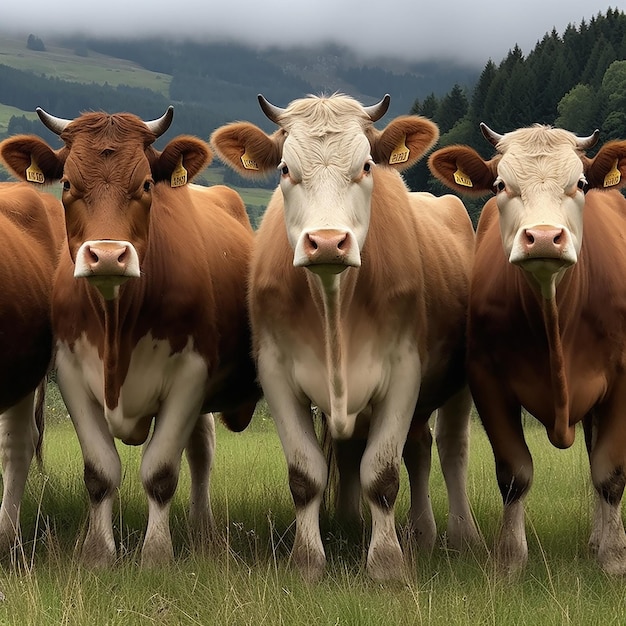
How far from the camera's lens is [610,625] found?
15.8ft

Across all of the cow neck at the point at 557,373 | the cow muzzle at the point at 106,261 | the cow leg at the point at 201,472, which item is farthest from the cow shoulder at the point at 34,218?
the cow neck at the point at 557,373

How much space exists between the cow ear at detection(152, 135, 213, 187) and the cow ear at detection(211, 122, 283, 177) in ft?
0.68

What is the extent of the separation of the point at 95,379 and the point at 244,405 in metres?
2.16

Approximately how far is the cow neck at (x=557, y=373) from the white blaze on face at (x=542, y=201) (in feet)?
0.64

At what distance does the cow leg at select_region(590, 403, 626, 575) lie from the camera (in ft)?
20.6

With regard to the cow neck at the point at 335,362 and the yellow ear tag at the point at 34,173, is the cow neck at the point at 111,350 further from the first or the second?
the cow neck at the point at 335,362

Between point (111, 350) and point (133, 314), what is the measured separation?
287 mm

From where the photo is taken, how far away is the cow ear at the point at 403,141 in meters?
6.27

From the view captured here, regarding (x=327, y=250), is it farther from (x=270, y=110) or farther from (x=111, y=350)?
(x=111, y=350)

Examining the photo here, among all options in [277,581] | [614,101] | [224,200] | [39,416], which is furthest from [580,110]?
[277,581]

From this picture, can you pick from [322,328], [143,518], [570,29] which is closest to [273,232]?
[322,328]

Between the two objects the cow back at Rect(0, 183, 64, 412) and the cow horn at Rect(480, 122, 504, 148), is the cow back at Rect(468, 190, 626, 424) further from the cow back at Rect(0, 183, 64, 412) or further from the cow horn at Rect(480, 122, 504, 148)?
the cow back at Rect(0, 183, 64, 412)

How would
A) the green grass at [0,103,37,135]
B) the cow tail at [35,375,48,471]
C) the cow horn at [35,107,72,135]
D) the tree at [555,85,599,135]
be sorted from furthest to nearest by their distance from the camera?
the green grass at [0,103,37,135] → the tree at [555,85,599,135] → the cow tail at [35,375,48,471] → the cow horn at [35,107,72,135]

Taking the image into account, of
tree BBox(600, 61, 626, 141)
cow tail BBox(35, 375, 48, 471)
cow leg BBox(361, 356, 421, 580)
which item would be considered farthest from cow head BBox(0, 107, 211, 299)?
tree BBox(600, 61, 626, 141)
